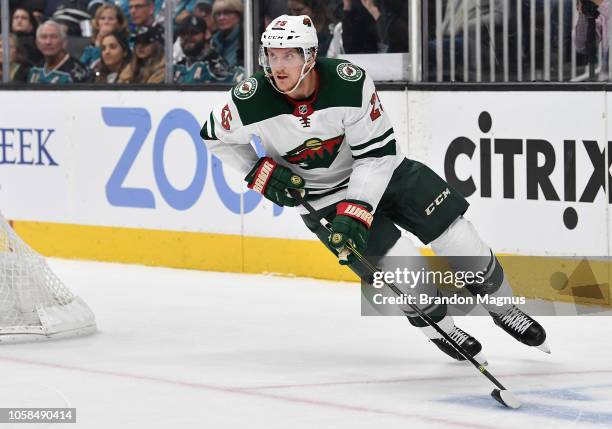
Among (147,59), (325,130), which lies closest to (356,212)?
(325,130)

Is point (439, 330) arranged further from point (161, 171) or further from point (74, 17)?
point (74, 17)

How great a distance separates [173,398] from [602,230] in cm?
220

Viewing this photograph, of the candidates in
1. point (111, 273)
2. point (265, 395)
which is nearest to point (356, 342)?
point (265, 395)

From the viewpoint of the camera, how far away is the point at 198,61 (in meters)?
7.28

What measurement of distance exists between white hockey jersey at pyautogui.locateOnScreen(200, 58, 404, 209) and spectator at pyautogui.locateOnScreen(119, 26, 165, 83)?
2769mm

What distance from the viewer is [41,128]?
7832 millimetres

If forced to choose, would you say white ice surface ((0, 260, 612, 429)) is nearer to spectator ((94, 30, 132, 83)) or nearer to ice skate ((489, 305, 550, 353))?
ice skate ((489, 305, 550, 353))

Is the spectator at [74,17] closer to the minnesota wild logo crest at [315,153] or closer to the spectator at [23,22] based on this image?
the spectator at [23,22]

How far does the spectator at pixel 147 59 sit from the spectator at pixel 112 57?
53 mm

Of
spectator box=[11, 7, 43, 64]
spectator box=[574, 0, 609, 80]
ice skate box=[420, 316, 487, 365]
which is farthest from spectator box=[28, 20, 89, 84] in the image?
ice skate box=[420, 316, 487, 365]

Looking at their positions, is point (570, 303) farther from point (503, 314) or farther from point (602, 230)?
point (503, 314)

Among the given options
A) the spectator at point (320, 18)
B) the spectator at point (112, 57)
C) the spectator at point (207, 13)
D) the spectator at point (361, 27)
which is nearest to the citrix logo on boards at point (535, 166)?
the spectator at point (361, 27)

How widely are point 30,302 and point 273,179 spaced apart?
1.27 metres

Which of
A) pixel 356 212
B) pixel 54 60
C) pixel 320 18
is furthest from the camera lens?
pixel 54 60
